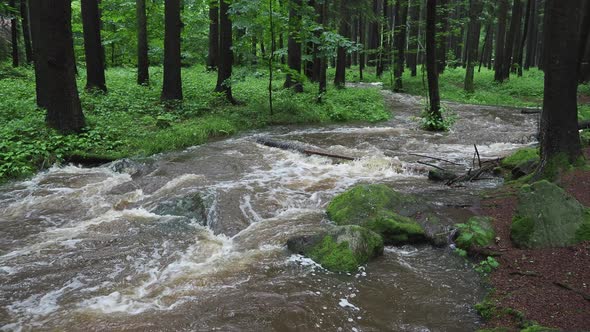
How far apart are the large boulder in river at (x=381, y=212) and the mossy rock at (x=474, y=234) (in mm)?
560

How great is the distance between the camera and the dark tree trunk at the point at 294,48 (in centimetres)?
1541

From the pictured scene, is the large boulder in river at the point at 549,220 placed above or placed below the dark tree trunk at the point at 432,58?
below

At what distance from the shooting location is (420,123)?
16.2m

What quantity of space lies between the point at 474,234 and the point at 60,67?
10.3 m

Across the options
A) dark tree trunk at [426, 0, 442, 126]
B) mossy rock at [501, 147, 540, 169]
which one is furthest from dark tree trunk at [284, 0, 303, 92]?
mossy rock at [501, 147, 540, 169]

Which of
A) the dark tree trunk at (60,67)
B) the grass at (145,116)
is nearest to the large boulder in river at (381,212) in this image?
the grass at (145,116)

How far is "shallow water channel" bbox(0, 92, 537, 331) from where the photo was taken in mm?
4516

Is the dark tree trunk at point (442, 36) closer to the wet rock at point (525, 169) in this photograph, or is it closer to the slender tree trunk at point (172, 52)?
the slender tree trunk at point (172, 52)

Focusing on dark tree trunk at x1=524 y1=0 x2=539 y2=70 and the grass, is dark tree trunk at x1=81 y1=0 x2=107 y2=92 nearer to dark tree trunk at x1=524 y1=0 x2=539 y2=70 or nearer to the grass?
the grass

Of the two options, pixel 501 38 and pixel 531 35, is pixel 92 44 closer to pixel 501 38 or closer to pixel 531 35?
pixel 501 38

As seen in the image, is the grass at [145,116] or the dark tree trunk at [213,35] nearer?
the grass at [145,116]

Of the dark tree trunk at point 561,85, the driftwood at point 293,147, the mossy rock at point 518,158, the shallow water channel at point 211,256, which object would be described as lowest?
the shallow water channel at point 211,256

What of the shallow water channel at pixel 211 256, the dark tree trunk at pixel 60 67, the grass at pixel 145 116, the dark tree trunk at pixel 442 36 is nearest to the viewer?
the shallow water channel at pixel 211 256

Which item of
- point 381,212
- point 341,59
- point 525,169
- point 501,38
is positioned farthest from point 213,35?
point 381,212
